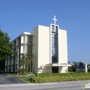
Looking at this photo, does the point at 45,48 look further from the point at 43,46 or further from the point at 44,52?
the point at 44,52

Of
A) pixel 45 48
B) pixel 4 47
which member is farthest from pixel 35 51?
pixel 4 47

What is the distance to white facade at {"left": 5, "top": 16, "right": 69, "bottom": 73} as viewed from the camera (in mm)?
48094

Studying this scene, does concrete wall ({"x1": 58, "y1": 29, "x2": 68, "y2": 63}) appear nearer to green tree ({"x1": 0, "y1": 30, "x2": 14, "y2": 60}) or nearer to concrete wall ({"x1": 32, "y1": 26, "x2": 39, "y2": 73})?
concrete wall ({"x1": 32, "y1": 26, "x2": 39, "y2": 73})

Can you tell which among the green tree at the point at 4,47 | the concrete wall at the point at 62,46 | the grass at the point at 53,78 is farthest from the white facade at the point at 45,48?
the grass at the point at 53,78

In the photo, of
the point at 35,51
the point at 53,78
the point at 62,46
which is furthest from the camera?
the point at 62,46

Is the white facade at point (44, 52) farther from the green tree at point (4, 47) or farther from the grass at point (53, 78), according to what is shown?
the grass at point (53, 78)

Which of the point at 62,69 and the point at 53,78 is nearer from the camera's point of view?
the point at 53,78

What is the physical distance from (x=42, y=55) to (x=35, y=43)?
460cm

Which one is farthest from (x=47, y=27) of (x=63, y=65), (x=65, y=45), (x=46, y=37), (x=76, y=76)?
(x=76, y=76)

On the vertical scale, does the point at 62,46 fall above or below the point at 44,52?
above

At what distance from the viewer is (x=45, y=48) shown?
49000 mm

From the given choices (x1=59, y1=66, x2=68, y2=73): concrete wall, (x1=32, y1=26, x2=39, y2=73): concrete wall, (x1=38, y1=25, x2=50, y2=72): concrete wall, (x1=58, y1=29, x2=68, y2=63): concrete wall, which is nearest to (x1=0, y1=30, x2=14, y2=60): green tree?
(x1=32, y1=26, x2=39, y2=73): concrete wall

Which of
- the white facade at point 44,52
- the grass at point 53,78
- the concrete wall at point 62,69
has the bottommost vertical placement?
the grass at point 53,78

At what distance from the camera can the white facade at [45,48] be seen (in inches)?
1893
